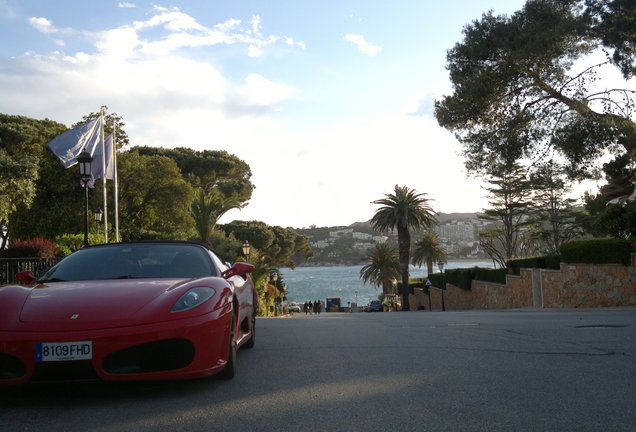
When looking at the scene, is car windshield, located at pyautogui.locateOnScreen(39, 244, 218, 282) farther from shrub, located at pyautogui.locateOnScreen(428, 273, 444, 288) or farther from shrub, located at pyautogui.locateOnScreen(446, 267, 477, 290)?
shrub, located at pyautogui.locateOnScreen(428, 273, 444, 288)

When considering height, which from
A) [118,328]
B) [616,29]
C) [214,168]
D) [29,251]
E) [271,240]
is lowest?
[118,328]

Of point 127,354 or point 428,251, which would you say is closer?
point 127,354

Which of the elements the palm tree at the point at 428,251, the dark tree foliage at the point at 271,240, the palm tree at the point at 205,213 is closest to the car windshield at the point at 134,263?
the palm tree at the point at 205,213

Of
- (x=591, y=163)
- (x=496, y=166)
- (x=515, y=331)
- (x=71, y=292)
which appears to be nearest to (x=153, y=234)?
(x=496, y=166)

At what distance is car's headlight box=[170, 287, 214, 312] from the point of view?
469 cm

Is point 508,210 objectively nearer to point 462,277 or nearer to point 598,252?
point 462,277

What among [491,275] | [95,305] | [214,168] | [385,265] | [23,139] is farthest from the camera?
[385,265]

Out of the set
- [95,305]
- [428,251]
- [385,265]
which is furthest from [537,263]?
[385,265]

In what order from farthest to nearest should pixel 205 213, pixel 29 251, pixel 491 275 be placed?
pixel 491 275, pixel 205 213, pixel 29 251

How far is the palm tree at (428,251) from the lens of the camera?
75.2m

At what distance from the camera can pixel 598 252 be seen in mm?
25828

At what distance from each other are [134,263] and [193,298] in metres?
1.38

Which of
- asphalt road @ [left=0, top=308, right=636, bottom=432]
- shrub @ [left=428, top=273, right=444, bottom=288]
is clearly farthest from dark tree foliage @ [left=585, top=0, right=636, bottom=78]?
shrub @ [left=428, top=273, right=444, bottom=288]

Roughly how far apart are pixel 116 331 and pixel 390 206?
179 feet
